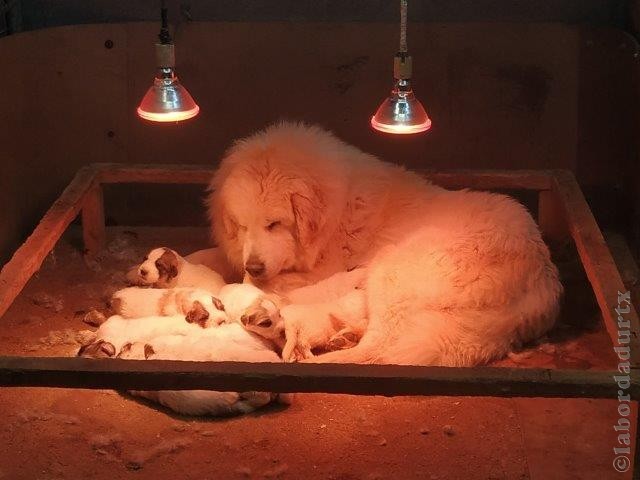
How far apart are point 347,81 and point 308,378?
3.66m

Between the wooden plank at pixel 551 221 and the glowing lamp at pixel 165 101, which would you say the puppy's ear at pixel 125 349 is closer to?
the glowing lamp at pixel 165 101

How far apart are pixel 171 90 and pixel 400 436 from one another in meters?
2.18

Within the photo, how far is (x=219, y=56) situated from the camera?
672cm

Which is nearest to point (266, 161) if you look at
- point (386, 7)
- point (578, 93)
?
point (386, 7)

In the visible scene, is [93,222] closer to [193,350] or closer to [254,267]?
[254,267]

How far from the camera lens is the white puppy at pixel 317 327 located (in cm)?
465

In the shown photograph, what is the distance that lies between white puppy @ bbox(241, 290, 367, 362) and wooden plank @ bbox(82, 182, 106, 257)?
201 cm

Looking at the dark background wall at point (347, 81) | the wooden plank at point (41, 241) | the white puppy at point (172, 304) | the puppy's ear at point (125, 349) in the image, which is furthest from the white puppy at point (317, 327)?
the dark background wall at point (347, 81)

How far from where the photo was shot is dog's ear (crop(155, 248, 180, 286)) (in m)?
5.20

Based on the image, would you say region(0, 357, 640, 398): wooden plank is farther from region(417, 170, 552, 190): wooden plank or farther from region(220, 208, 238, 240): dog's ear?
region(417, 170, 552, 190): wooden plank

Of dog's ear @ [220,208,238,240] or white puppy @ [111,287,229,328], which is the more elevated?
dog's ear @ [220,208,238,240]

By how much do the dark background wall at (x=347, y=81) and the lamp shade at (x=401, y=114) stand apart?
1.91 meters

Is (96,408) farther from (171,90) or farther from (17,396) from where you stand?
(171,90)

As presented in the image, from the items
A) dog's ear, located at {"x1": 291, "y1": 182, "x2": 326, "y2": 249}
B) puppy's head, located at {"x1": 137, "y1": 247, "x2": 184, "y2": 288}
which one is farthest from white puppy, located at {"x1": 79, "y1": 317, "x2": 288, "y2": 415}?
dog's ear, located at {"x1": 291, "y1": 182, "x2": 326, "y2": 249}
